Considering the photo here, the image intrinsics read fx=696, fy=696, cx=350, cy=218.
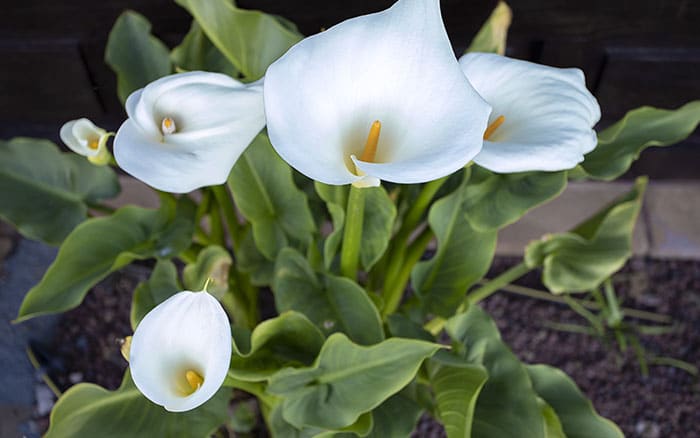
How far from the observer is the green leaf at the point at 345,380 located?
74cm

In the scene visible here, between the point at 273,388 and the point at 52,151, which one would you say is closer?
the point at 273,388

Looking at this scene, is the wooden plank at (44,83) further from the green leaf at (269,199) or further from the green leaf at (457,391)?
the green leaf at (457,391)

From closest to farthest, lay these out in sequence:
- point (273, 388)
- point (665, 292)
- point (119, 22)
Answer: point (273, 388), point (119, 22), point (665, 292)

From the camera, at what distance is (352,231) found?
826 millimetres

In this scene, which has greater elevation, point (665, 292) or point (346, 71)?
point (346, 71)

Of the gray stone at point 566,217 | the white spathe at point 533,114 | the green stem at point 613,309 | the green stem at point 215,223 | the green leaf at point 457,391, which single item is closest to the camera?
the white spathe at point 533,114

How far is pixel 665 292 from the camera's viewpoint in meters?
1.50

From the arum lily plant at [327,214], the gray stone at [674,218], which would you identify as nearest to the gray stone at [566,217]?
the gray stone at [674,218]

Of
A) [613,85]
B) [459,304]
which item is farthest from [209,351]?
[613,85]

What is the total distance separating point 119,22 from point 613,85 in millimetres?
941

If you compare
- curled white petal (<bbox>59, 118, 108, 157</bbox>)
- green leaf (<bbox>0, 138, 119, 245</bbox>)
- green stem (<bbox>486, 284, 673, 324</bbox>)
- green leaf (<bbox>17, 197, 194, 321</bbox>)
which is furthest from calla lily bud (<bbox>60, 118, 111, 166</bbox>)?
green stem (<bbox>486, 284, 673, 324</bbox>)

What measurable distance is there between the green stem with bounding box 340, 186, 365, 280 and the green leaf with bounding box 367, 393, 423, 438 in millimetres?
174

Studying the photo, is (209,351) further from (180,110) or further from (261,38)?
(261,38)

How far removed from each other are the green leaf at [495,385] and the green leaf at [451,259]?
0.07m
